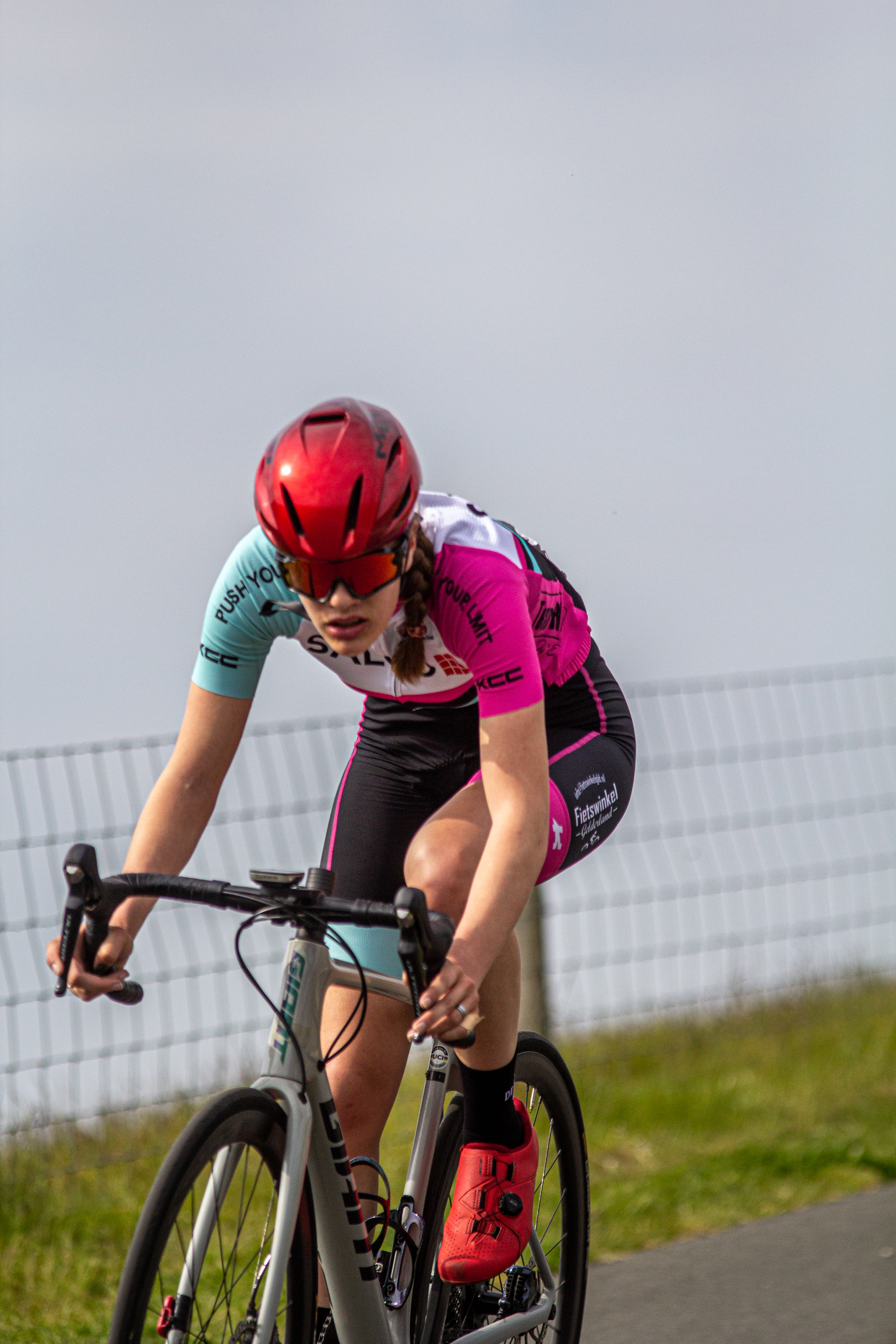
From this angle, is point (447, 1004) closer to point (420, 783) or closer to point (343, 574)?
point (343, 574)

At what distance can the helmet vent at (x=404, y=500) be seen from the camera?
238cm

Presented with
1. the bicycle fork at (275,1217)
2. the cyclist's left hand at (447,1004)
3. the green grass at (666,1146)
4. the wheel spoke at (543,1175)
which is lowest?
the green grass at (666,1146)

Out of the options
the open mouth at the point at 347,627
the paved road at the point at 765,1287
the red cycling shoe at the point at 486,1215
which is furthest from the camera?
the paved road at the point at 765,1287

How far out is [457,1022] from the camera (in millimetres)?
2135

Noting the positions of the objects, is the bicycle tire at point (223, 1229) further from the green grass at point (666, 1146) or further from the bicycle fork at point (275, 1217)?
the green grass at point (666, 1146)

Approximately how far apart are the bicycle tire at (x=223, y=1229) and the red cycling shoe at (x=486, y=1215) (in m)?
0.41

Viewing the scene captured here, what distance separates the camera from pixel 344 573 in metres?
2.36

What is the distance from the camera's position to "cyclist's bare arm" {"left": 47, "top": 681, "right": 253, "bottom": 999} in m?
2.57

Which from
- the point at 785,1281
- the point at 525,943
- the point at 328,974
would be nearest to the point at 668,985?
the point at 525,943

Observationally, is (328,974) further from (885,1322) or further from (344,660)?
(885,1322)

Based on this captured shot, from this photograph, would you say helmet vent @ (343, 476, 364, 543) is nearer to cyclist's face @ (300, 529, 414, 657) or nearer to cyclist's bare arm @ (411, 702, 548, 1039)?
cyclist's face @ (300, 529, 414, 657)

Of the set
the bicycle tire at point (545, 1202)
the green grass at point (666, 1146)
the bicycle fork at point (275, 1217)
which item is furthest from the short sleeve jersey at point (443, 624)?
the green grass at point (666, 1146)

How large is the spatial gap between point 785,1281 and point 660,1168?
1091 mm

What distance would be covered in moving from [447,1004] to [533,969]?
11.5 ft
